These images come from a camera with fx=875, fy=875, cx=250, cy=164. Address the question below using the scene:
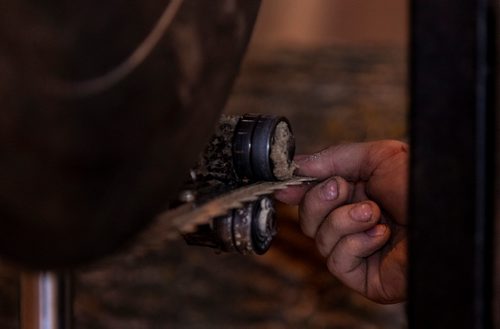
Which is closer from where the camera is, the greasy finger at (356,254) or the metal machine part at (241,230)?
the metal machine part at (241,230)

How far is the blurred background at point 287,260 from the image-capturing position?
2080 mm

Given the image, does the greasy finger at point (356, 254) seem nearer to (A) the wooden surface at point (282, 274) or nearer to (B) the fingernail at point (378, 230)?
(B) the fingernail at point (378, 230)

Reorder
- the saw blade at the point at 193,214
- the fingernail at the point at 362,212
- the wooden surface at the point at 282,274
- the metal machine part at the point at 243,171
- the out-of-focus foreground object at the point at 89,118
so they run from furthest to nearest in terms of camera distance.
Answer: the wooden surface at the point at 282,274 < the fingernail at the point at 362,212 < the metal machine part at the point at 243,171 < the saw blade at the point at 193,214 < the out-of-focus foreground object at the point at 89,118

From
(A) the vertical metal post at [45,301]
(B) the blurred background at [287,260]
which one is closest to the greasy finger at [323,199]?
(A) the vertical metal post at [45,301]

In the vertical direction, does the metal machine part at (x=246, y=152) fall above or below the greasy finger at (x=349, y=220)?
above

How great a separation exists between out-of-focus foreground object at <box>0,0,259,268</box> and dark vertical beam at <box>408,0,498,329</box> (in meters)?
0.13

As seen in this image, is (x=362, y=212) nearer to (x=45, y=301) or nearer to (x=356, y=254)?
(x=356, y=254)

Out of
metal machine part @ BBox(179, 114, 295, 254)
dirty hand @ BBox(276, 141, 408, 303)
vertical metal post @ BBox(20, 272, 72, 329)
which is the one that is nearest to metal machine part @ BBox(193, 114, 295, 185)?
metal machine part @ BBox(179, 114, 295, 254)

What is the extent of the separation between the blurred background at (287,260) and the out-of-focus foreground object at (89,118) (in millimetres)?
1516

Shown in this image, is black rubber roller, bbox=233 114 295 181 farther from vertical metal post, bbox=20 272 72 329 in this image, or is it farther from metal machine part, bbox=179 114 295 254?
vertical metal post, bbox=20 272 72 329

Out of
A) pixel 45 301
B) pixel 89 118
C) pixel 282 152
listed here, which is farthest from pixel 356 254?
pixel 89 118

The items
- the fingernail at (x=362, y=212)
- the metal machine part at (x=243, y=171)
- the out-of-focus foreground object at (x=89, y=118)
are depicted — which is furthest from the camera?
the fingernail at (x=362, y=212)

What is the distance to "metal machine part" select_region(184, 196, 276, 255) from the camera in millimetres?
636

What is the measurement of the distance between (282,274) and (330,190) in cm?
138
